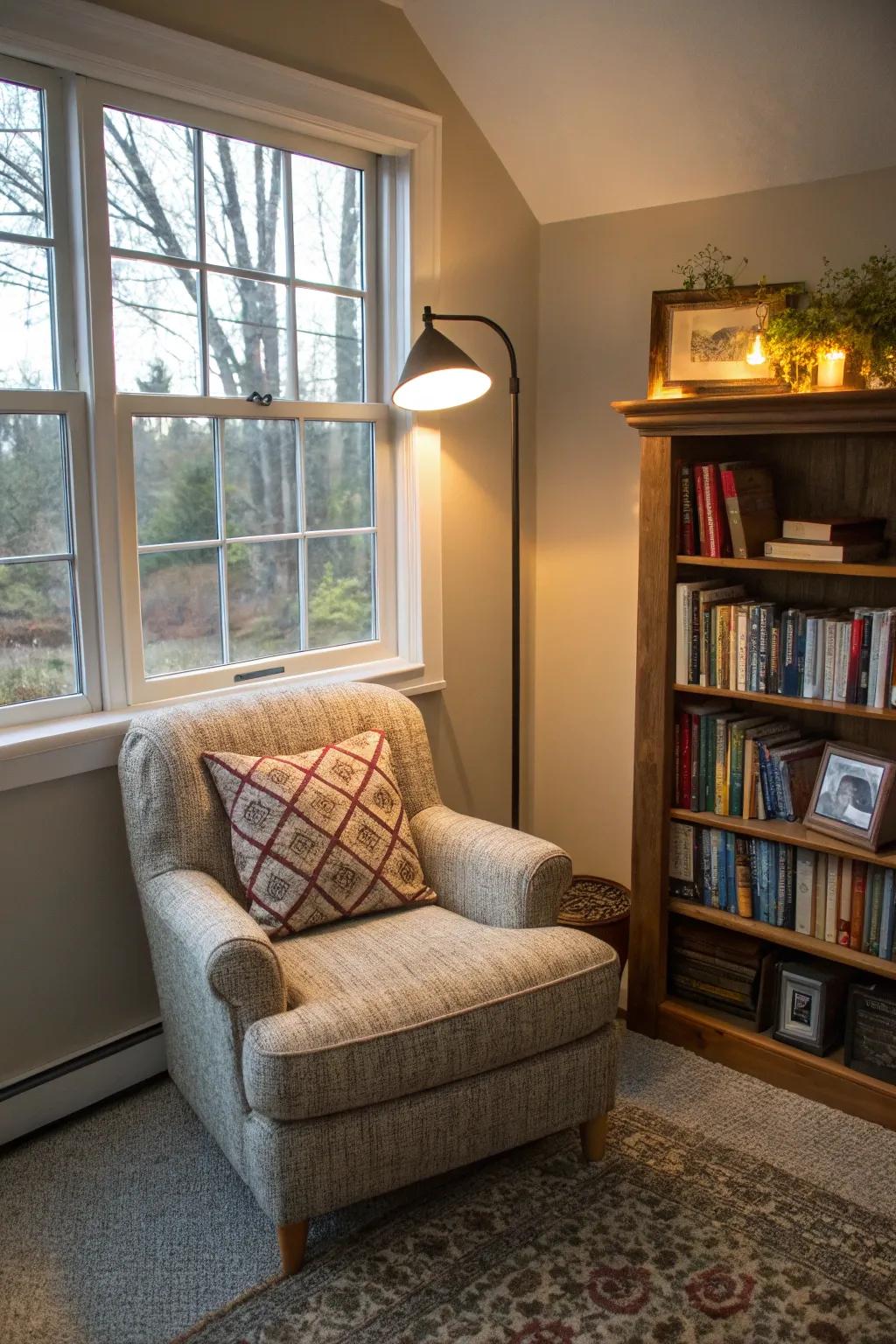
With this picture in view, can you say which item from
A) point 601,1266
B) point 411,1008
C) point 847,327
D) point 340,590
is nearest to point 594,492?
point 340,590

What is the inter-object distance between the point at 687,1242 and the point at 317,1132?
0.74 m

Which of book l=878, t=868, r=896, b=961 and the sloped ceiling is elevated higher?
the sloped ceiling

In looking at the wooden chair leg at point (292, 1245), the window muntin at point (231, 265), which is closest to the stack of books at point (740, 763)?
the window muntin at point (231, 265)

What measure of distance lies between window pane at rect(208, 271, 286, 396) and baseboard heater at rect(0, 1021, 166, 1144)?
1511mm

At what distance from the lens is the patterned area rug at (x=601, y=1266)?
1.93 meters

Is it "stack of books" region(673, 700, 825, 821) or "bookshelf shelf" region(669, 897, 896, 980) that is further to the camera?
"stack of books" region(673, 700, 825, 821)

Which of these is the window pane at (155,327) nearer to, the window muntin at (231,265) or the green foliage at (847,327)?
the window muntin at (231,265)

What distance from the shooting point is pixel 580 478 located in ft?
10.8

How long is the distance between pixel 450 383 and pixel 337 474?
0.42 metres

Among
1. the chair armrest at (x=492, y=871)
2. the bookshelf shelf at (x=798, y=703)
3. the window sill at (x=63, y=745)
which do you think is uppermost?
the bookshelf shelf at (x=798, y=703)

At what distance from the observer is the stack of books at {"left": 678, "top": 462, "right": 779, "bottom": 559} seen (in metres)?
2.64

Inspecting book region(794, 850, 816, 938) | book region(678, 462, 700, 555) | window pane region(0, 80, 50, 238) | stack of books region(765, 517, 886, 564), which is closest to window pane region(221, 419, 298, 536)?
window pane region(0, 80, 50, 238)

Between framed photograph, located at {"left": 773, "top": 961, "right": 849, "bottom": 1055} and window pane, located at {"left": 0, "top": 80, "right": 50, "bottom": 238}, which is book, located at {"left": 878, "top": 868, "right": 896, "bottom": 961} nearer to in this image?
framed photograph, located at {"left": 773, "top": 961, "right": 849, "bottom": 1055}

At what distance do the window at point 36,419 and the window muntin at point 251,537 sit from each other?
0.61 feet
